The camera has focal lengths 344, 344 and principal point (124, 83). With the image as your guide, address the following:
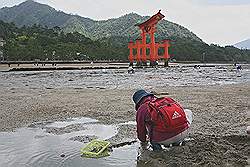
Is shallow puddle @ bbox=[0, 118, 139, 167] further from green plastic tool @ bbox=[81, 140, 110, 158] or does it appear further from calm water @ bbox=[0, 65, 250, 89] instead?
calm water @ bbox=[0, 65, 250, 89]

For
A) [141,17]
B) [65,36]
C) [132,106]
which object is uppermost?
[141,17]

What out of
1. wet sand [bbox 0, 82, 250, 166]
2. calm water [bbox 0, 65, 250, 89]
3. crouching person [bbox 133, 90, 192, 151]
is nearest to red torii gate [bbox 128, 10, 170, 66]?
calm water [bbox 0, 65, 250, 89]

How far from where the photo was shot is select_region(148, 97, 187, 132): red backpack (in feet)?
13.9

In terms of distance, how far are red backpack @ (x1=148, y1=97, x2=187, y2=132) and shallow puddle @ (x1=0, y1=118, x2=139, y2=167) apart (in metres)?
0.62

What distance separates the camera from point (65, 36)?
81.6m

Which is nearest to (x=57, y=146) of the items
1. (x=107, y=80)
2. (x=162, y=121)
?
(x=162, y=121)

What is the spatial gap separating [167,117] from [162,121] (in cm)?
8

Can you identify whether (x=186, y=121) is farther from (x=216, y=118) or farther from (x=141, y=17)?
(x=141, y=17)

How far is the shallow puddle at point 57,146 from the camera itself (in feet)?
14.7

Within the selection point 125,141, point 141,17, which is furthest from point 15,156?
point 141,17

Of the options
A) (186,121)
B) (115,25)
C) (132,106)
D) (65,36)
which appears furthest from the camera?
(115,25)

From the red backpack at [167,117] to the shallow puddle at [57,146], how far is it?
2.05 ft

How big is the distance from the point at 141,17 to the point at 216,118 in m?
176

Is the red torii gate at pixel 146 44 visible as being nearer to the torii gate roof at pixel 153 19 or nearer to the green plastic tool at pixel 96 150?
the torii gate roof at pixel 153 19
